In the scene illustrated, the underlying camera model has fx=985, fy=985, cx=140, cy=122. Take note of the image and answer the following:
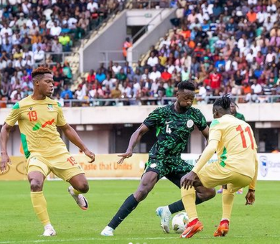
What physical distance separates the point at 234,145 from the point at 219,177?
1.59 ft

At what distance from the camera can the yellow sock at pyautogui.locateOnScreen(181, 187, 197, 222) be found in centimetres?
1367

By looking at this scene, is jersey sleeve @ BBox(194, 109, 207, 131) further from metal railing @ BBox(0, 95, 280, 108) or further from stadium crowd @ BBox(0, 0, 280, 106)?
stadium crowd @ BBox(0, 0, 280, 106)

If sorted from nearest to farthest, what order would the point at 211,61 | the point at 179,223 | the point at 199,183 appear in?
the point at 199,183
the point at 179,223
the point at 211,61

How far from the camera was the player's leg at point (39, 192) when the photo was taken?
14289 millimetres

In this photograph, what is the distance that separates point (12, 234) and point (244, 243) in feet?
13.0

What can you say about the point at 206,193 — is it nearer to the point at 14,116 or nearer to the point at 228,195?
the point at 228,195

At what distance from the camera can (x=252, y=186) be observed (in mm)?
14008

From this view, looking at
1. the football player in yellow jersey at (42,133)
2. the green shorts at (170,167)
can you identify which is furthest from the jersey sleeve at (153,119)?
the football player in yellow jersey at (42,133)

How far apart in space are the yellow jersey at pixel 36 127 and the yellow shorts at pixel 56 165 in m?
0.08

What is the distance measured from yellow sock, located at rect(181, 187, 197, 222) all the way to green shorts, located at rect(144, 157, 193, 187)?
72cm

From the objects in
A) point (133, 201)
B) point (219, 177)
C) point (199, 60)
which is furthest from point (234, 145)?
point (199, 60)

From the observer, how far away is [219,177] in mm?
13547

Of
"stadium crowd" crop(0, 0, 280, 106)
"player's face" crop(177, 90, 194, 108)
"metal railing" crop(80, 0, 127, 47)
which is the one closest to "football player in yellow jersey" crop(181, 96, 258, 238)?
"player's face" crop(177, 90, 194, 108)

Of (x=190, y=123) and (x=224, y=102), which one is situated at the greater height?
(x=224, y=102)
